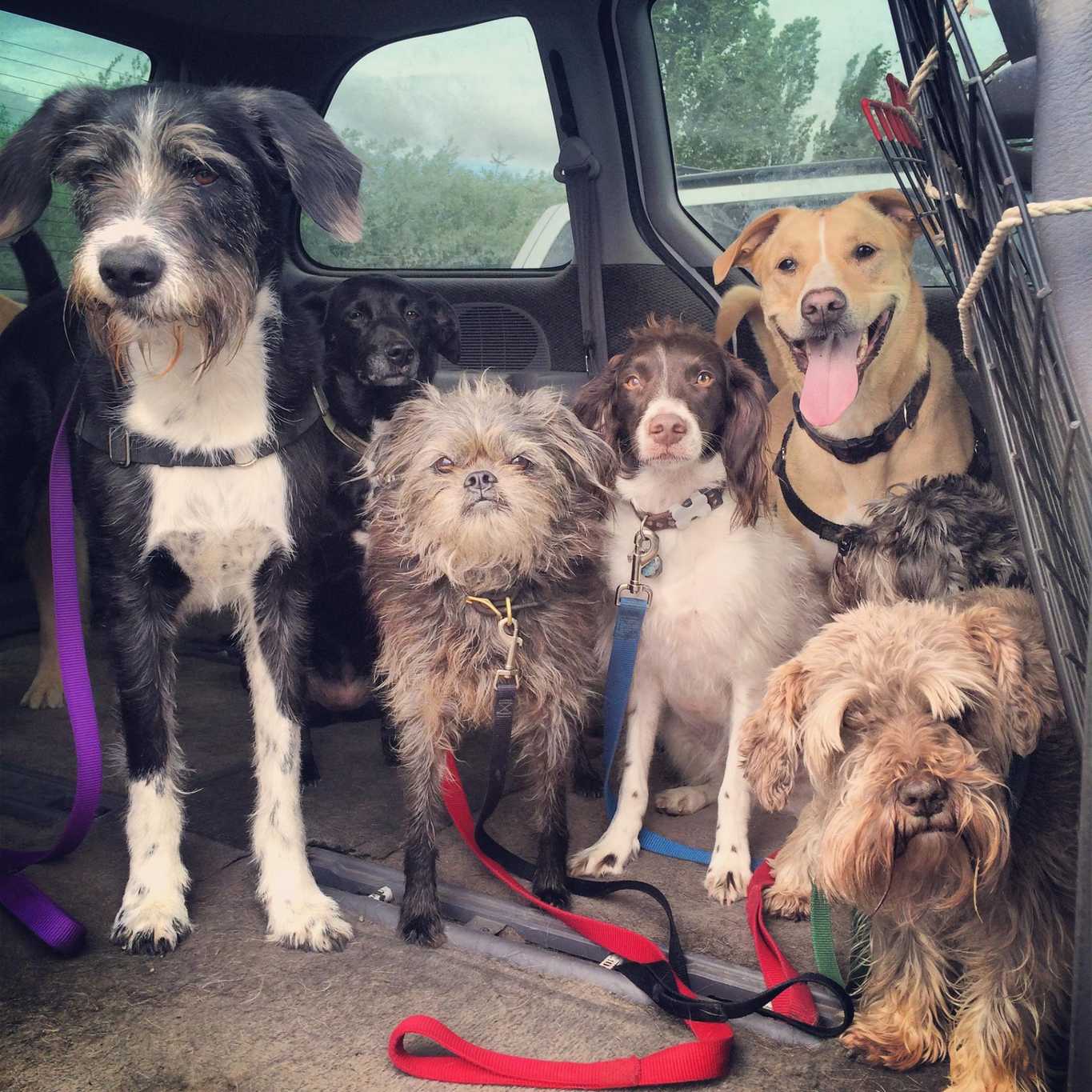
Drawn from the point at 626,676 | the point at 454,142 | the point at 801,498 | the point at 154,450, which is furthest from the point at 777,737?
the point at 454,142

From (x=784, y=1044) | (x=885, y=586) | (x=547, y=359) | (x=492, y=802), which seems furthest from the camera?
(x=547, y=359)

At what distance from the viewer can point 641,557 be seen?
302 centimetres

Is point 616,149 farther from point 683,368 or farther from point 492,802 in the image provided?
point 492,802

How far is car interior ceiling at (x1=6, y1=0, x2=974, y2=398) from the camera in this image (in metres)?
3.88

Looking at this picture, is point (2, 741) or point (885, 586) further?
point (2, 741)

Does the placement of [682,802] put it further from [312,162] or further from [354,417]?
[312,162]

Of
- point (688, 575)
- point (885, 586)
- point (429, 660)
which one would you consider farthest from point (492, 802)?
point (885, 586)

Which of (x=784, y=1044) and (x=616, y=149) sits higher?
(x=616, y=149)

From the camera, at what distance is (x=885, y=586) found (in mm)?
2588

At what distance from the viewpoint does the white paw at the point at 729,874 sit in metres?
2.75

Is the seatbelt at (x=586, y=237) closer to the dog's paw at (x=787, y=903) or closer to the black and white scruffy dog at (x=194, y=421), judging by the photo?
the black and white scruffy dog at (x=194, y=421)

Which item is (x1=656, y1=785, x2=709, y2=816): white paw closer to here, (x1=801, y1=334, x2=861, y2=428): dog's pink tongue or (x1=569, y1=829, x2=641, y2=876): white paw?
(x1=569, y1=829, x2=641, y2=876): white paw

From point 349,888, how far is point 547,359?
2.53 m

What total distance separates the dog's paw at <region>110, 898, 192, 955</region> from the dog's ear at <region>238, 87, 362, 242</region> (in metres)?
1.63
